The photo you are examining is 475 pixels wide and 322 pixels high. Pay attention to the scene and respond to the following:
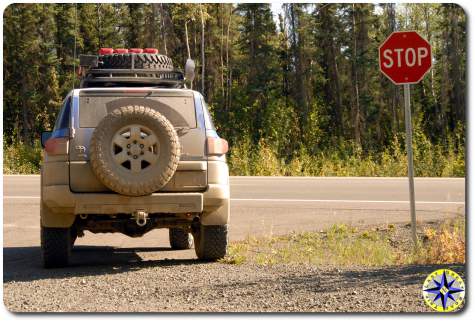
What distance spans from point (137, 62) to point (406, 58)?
3.43 meters

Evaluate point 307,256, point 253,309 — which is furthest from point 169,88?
point 253,309

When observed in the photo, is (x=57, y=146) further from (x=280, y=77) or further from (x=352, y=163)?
(x=280, y=77)

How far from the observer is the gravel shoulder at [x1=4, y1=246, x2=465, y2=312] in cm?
603

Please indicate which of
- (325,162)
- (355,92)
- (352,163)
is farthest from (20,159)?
(355,92)

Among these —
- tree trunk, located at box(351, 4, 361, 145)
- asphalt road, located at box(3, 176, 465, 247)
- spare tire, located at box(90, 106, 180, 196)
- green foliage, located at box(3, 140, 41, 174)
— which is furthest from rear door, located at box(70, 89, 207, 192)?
tree trunk, located at box(351, 4, 361, 145)

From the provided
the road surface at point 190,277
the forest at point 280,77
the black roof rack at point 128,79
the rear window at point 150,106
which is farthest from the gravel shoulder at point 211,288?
the forest at point 280,77

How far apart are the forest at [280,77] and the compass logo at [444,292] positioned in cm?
1219

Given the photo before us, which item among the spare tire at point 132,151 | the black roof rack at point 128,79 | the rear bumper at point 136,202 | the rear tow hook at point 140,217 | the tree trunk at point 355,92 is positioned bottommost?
the rear tow hook at point 140,217

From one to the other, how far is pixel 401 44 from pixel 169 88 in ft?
9.39

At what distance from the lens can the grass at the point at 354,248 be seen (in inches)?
344

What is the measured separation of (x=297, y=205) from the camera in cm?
1491

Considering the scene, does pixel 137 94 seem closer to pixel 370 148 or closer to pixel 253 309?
pixel 253 309

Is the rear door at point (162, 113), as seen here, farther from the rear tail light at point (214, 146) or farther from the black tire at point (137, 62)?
the black tire at point (137, 62)

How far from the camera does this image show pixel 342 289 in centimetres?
655
